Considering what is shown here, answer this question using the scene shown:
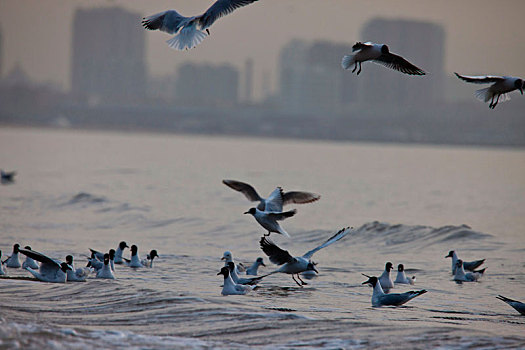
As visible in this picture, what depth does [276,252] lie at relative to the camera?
34.8 feet

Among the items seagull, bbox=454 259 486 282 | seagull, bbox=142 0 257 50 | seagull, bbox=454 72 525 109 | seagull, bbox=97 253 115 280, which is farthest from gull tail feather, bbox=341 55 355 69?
seagull, bbox=454 259 486 282

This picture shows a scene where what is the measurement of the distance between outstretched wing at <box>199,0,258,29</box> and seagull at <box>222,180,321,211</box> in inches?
100

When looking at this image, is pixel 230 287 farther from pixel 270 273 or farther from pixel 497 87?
pixel 497 87

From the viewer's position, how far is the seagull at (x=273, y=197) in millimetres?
11367

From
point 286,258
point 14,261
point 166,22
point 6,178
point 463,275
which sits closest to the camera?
point 166,22

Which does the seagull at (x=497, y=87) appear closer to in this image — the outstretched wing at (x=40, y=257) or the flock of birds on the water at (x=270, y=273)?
the flock of birds on the water at (x=270, y=273)

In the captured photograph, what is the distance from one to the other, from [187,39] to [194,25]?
296 millimetres

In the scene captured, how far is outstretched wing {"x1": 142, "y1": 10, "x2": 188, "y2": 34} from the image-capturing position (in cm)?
1028

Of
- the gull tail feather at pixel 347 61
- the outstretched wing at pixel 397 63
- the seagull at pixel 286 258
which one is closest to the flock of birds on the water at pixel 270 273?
the seagull at pixel 286 258

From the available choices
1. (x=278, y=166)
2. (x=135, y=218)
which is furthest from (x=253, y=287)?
(x=278, y=166)

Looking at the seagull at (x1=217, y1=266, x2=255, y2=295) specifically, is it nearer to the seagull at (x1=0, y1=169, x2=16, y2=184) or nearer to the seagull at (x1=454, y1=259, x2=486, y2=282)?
the seagull at (x1=454, y1=259, x2=486, y2=282)

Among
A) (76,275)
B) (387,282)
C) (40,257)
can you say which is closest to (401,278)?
(387,282)

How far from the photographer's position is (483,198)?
33875 mm

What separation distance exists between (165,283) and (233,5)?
12.6ft
